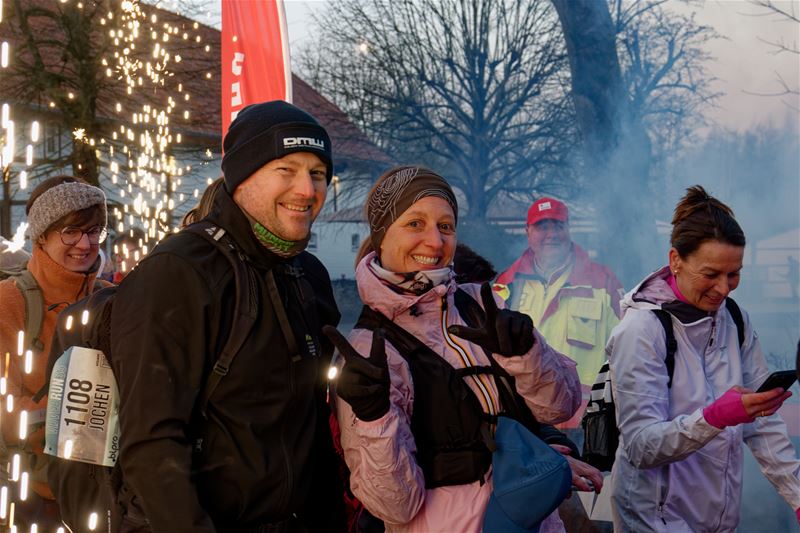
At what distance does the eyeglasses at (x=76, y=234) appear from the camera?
12.1ft

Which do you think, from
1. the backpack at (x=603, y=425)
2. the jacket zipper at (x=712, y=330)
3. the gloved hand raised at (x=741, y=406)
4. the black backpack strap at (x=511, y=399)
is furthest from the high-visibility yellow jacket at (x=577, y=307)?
the black backpack strap at (x=511, y=399)

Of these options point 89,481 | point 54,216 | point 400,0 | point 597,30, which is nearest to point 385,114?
point 400,0

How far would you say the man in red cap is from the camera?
566cm

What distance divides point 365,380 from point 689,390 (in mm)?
1390

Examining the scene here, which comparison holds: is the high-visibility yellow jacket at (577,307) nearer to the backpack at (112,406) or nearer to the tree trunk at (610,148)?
the backpack at (112,406)

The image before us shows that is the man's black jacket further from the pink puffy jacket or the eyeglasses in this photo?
the eyeglasses

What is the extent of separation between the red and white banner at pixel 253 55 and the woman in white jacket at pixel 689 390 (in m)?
2.80

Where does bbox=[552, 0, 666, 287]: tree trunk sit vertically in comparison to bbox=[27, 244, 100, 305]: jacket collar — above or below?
above

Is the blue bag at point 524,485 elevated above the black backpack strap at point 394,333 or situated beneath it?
situated beneath

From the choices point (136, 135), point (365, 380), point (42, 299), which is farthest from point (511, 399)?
point (136, 135)

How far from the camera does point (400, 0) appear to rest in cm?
1994

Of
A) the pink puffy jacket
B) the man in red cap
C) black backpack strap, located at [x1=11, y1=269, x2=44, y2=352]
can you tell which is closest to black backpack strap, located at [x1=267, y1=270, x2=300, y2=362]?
the pink puffy jacket

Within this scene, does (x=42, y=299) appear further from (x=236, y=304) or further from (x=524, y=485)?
(x=524, y=485)

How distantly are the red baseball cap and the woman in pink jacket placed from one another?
3.52 meters
